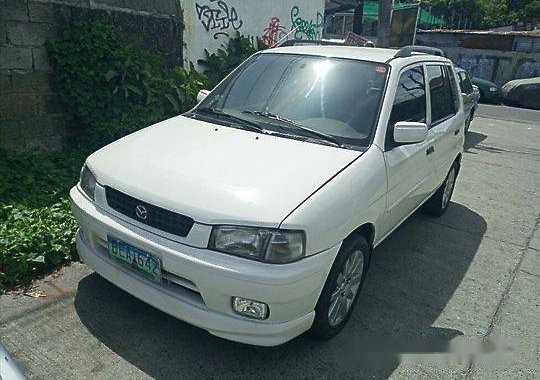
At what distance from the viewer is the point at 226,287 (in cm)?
202

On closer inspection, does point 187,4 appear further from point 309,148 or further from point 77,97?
point 309,148

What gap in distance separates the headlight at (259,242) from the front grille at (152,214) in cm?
18

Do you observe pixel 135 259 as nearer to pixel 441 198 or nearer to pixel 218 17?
pixel 441 198

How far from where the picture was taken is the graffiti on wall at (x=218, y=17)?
663cm

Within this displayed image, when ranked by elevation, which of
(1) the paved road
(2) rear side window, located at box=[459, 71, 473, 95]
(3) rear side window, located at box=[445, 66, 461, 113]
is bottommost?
(1) the paved road

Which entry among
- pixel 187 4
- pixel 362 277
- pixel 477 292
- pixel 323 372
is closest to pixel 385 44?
pixel 187 4

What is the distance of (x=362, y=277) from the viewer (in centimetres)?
281

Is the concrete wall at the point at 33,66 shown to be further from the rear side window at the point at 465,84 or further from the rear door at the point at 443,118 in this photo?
the rear side window at the point at 465,84

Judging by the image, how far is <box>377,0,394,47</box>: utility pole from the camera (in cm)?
803

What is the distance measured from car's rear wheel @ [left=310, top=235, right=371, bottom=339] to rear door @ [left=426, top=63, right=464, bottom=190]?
58.7 inches

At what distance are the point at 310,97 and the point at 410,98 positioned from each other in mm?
911

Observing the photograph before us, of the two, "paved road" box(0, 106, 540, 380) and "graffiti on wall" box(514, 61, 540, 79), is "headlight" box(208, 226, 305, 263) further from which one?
"graffiti on wall" box(514, 61, 540, 79)

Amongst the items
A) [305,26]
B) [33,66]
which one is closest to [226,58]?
[305,26]

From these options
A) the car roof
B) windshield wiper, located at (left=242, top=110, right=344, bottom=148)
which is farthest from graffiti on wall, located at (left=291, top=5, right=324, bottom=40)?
windshield wiper, located at (left=242, top=110, right=344, bottom=148)
